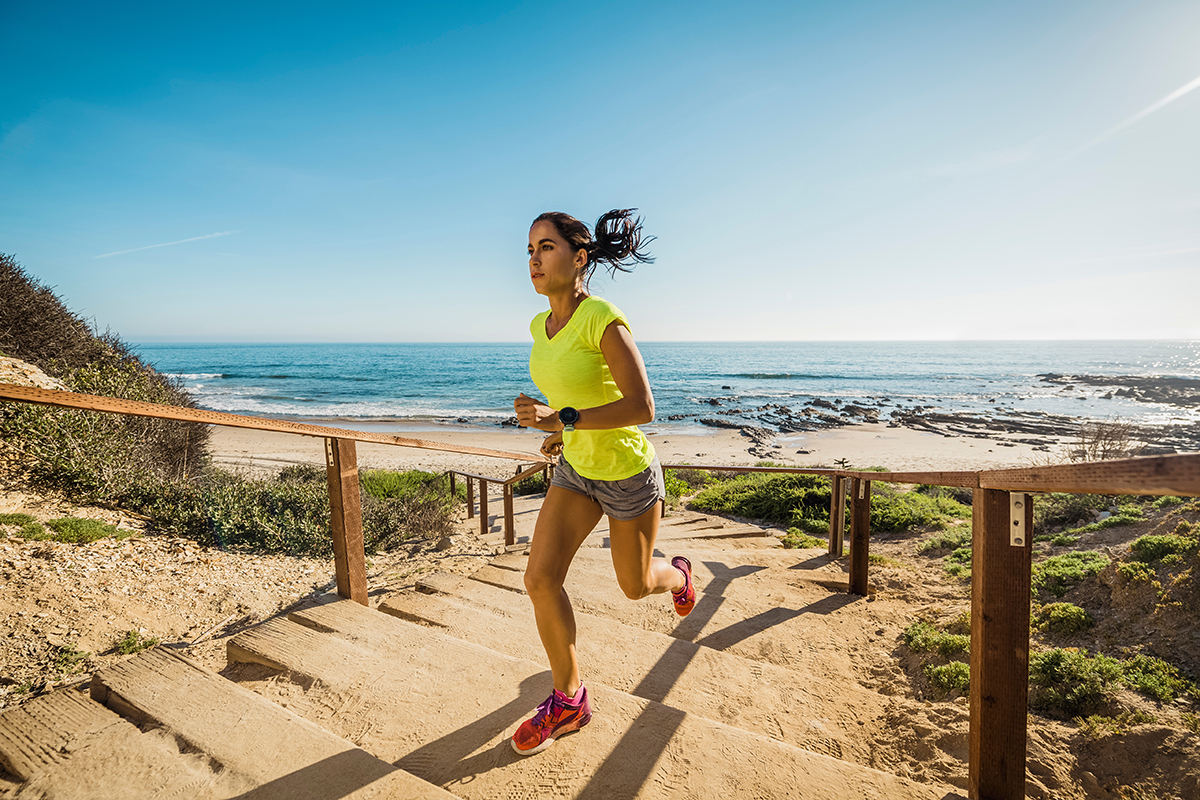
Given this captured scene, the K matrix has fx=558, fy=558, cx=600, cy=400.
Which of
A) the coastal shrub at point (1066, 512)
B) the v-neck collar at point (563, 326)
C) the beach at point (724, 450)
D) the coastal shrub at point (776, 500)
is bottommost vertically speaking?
the beach at point (724, 450)

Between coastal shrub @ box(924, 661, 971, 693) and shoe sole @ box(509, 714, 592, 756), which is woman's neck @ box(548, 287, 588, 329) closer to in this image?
shoe sole @ box(509, 714, 592, 756)

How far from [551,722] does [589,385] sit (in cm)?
110

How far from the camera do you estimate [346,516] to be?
2.83 metres

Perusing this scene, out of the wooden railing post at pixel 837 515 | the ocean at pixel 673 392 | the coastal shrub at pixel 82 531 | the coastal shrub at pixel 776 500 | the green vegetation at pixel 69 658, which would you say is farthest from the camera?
the ocean at pixel 673 392

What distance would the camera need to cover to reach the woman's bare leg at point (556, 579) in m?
1.89

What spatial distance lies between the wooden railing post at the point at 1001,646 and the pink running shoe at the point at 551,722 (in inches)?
44.8

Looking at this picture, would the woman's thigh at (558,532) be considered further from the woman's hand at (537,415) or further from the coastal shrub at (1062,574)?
the coastal shrub at (1062,574)

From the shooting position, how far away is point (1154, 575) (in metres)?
3.20

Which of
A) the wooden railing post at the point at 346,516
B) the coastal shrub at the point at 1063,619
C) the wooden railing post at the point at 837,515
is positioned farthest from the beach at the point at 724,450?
the coastal shrub at the point at 1063,619

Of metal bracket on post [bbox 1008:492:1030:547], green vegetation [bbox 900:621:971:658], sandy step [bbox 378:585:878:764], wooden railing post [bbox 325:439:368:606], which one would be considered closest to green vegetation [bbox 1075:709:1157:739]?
green vegetation [bbox 900:621:971:658]

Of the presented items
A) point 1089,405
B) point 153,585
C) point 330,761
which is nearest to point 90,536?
point 153,585

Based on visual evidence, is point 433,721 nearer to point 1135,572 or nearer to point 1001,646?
point 1001,646

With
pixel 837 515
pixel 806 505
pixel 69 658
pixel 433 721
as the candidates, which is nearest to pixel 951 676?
pixel 433 721

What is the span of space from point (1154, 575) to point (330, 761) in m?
4.25
